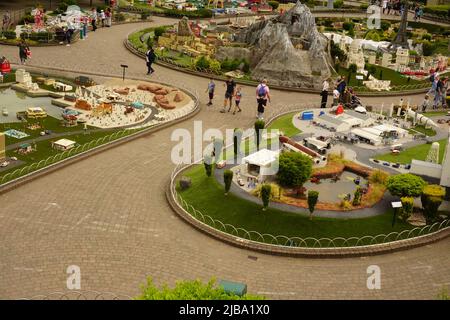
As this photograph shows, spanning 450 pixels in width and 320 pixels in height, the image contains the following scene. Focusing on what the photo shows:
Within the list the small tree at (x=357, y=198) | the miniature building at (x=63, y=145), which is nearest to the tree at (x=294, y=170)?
the small tree at (x=357, y=198)

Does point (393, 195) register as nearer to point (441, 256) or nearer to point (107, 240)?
point (441, 256)

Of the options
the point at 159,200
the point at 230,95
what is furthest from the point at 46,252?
the point at 230,95

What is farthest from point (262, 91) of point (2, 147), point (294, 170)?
point (2, 147)

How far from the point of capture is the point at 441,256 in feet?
72.6

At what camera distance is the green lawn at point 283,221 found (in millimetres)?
22766

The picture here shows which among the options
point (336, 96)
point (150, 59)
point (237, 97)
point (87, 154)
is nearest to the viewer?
point (87, 154)

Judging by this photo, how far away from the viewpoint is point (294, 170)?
80.9ft

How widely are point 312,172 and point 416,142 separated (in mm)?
8659

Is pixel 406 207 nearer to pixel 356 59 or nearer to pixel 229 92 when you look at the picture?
pixel 229 92

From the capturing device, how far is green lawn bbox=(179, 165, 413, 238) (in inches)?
896

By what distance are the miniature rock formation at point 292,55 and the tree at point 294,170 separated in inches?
796

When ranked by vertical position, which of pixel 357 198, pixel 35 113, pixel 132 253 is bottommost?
pixel 132 253

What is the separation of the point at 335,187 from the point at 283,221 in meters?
3.97

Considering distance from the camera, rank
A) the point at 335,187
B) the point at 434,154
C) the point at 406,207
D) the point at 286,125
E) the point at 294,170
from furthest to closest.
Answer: the point at 286,125, the point at 434,154, the point at 335,187, the point at 294,170, the point at 406,207
